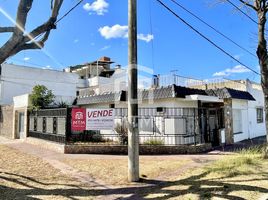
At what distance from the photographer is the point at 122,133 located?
15711 mm

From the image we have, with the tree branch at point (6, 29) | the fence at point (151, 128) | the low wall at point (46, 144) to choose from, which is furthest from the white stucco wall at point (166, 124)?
the tree branch at point (6, 29)

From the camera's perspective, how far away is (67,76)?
3431 cm

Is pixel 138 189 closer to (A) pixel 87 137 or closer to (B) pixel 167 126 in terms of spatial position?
(B) pixel 167 126

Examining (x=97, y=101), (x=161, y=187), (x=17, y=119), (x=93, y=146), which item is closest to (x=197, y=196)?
(x=161, y=187)

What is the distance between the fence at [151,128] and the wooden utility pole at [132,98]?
6.23 metres

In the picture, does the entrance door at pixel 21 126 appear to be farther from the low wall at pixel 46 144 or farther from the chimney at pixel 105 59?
the chimney at pixel 105 59

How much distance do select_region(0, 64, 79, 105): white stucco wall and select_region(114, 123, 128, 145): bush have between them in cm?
1072

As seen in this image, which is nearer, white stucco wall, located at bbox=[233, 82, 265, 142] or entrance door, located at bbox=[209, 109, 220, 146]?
entrance door, located at bbox=[209, 109, 220, 146]

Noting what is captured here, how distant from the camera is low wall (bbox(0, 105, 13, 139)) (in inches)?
937

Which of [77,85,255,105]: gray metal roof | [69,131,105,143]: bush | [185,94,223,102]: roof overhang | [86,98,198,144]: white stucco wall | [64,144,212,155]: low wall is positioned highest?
[77,85,255,105]: gray metal roof

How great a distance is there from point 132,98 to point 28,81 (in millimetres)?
24676

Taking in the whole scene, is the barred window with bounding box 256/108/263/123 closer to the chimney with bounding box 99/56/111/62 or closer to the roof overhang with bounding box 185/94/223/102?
the roof overhang with bounding box 185/94/223/102

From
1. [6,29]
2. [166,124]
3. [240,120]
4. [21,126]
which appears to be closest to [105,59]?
[21,126]

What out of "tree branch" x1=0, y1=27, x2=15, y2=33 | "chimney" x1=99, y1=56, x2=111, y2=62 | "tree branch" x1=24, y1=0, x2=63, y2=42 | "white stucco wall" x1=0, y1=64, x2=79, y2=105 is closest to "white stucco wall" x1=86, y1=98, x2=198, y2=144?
"tree branch" x1=24, y1=0, x2=63, y2=42
